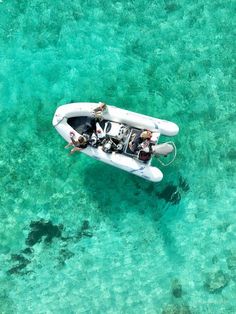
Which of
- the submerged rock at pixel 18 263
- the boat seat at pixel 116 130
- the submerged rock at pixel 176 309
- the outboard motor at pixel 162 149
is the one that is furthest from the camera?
the submerged rock at pixel 18 263

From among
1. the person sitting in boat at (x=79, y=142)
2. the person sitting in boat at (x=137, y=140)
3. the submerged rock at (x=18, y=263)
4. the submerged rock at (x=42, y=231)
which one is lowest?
the submerged rock at (x=18, y=263)

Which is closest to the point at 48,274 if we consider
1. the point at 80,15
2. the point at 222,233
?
the point at 222,233

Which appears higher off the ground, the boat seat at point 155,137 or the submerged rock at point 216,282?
the boat seat at point 155,137

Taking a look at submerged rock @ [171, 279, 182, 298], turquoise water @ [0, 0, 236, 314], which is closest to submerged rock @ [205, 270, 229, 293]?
turquoise water @ [0, 0, 236, 314]

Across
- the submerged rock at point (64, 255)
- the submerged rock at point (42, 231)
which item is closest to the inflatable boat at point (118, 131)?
the submerged rock at point (42, 231)

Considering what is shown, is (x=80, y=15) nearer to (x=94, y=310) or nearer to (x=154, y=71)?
(x=154, y=71)

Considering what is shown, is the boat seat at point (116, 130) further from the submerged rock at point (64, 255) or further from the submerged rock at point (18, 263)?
the submerged rock at point (18, 263)

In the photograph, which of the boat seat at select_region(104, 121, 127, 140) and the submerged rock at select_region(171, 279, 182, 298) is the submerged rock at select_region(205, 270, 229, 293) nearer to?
the submerged rock at select_region(171, 279, 182, 298)
